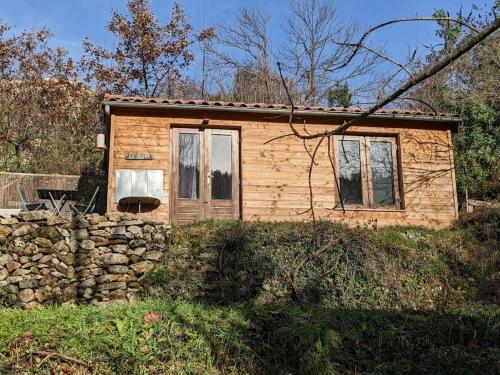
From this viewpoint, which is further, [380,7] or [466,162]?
[466,162]

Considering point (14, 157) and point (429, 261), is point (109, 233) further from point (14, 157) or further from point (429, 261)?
point (14, 157)

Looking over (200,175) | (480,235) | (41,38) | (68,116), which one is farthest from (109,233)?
(41,38)

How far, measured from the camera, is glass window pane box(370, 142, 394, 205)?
1280 centimetres

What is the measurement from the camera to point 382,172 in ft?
42.5

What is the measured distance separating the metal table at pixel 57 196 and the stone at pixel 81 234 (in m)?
2.04

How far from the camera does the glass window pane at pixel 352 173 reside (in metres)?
12.7

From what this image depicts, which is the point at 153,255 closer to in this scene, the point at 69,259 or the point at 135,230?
the point at 135,230

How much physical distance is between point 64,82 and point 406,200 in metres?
16.6

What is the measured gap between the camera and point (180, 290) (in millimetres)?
9352

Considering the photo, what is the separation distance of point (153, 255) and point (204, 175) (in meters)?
2.74

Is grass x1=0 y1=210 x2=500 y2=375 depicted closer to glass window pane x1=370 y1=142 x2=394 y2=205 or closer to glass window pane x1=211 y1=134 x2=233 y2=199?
glass window pane x1=211 y1=134 x2=233 y2=199

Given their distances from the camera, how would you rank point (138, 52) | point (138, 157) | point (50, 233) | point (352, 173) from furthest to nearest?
1. point (138, 52)
2. point (352, 173)
3. point (138, 157)
4. point (50, 233)

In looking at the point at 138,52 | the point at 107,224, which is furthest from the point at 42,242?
the point at 138,52

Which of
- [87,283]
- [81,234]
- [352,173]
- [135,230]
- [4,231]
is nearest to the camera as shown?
[4,231]
